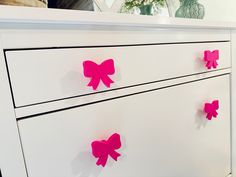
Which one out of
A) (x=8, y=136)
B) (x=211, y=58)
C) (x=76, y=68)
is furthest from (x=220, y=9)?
(x=8, y=136)

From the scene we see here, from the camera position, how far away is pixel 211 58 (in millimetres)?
686

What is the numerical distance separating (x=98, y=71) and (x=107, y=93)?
0.07 metres

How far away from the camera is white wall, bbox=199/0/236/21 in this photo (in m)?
1.34

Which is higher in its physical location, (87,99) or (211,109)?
(87,99)

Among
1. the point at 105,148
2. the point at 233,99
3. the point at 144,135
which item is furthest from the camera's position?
the point at 233,99

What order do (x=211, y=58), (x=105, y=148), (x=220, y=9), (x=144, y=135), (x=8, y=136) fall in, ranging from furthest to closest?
(x=220, y=9) → (x=211, y=58) → (x=144, y=135) → (x=105, y=148) → (x=8, y=136)

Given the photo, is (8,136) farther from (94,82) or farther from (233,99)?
(233,99)

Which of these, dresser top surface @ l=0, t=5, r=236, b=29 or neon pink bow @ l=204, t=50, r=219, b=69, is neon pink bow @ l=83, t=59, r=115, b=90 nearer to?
dresser top surface @ l=0, t=5, r=236, b=29

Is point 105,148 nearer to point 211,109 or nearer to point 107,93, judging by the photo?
point 107,93

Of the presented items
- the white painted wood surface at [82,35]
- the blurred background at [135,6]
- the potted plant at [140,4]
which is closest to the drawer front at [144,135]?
the white painted wood surface at [82,35]

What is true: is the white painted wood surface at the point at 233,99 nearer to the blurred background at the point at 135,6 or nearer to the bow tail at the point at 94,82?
the blurred background at the point at 135,6

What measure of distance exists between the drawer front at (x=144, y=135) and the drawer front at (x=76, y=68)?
0.15ft

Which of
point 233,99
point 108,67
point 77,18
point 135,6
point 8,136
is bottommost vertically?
point 233,99

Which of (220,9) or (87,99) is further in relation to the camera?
(220,9)
